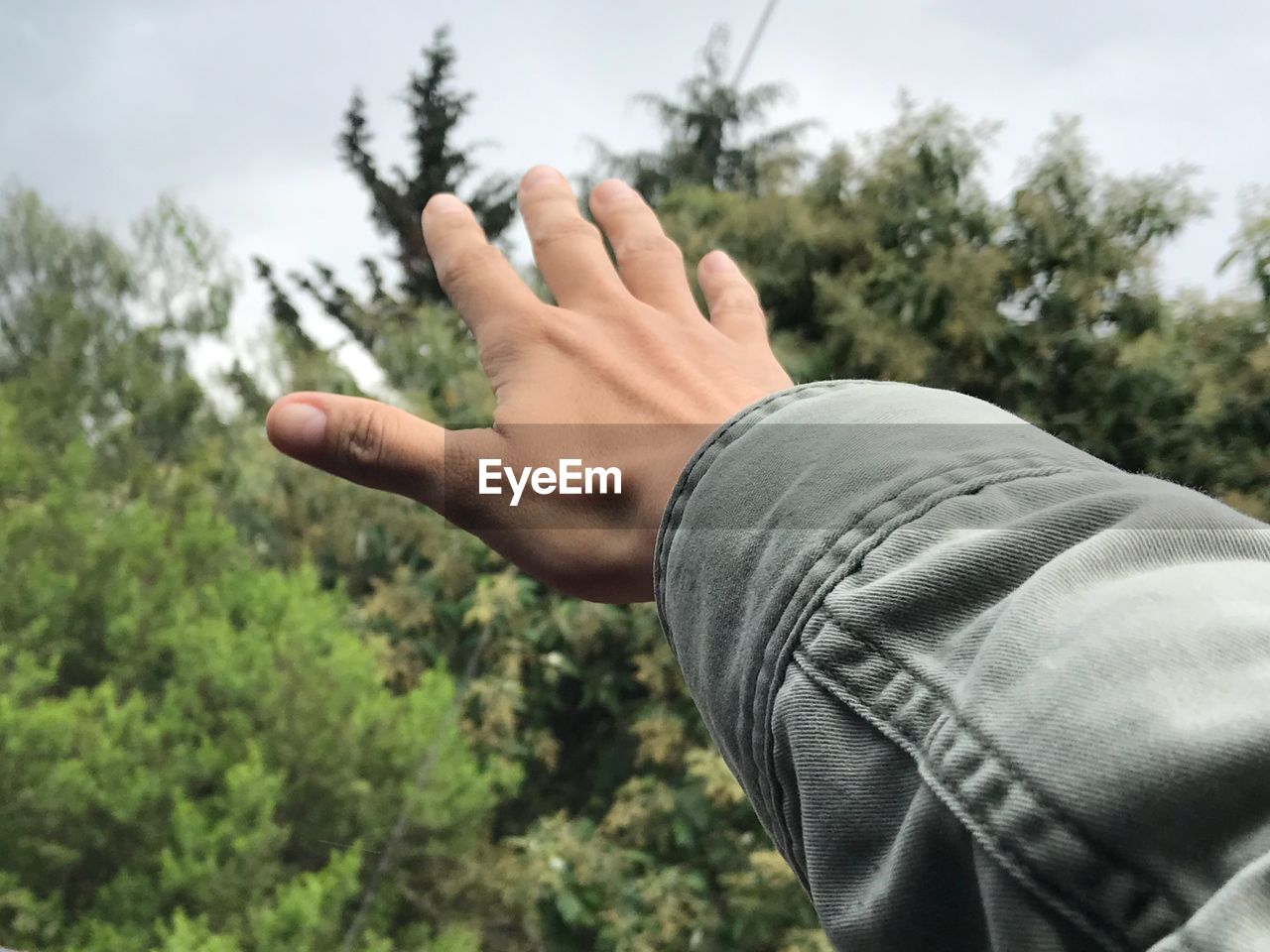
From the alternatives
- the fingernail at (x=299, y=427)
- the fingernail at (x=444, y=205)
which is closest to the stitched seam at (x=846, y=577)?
the fingernail at (x=299, y=427)

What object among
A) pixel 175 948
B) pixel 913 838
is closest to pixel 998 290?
pixel 175 948

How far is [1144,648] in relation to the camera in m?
0.14

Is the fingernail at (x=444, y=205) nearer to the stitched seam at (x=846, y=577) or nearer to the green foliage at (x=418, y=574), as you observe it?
the stitched seam at (x=846, y=577)

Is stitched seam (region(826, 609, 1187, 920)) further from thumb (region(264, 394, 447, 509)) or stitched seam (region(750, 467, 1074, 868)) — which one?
thumb (region(264, 394, 447, 509))

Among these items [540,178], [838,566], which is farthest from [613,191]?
[838,566]

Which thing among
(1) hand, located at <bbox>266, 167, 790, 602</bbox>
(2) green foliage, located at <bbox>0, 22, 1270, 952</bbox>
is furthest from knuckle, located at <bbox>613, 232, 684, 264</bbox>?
(2) green foliage, located at <bbox>0, 22, 1270, 952</bbox>

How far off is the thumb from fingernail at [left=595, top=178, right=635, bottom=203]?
190mm

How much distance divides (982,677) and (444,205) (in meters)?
0.39

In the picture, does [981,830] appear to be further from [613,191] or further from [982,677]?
[613,191]

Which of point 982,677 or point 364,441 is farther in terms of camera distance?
point 364,441

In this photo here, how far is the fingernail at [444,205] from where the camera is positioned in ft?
1.52

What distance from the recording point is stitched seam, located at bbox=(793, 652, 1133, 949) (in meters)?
0.13

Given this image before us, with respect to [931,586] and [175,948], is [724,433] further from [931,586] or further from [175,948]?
[175,948]

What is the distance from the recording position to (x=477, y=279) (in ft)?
1.42
